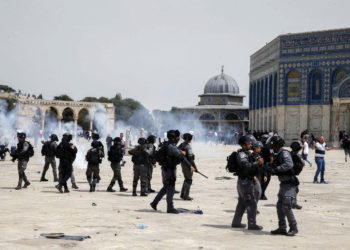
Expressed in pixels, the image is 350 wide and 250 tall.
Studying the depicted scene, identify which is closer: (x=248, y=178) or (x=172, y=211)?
(x=248, y=178)

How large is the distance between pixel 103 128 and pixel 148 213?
89486 mm

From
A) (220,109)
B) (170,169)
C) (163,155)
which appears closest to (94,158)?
(163,155)

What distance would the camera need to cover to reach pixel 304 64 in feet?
182

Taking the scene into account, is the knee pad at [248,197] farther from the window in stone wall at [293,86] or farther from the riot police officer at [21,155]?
the window in stone wall at [293,86]

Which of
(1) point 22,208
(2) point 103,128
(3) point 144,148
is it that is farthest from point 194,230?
(2) point 103,128

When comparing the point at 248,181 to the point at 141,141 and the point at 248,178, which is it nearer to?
the point at 248,178

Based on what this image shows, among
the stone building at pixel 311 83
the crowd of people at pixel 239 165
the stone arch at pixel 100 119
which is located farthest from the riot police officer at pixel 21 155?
the stone arch at pixel 100 119

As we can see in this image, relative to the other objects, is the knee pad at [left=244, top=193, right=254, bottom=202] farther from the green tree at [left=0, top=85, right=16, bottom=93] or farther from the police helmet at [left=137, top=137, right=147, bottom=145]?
the green tree at [left=0, top=85, right=16, bottom=93]

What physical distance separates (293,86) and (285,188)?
160ft

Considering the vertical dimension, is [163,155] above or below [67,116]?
below

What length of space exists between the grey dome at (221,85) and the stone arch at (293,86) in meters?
35.8

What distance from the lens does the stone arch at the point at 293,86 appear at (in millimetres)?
55906

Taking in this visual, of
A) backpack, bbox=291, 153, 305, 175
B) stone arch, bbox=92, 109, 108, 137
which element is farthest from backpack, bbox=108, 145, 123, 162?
stone arch, bbox=92, 109, 108, 137

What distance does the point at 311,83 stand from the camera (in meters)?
55.3
